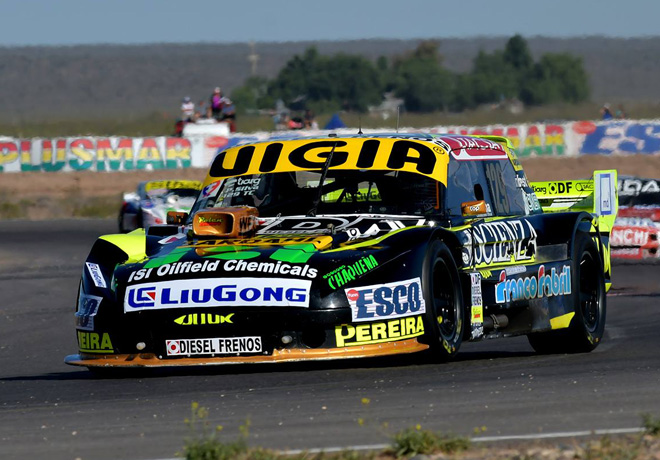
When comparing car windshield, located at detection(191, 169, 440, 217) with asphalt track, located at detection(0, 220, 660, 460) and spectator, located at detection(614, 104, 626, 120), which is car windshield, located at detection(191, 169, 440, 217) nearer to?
asphalt track, located at detection(0, 220, 660, 460)

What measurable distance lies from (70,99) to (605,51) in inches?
1752

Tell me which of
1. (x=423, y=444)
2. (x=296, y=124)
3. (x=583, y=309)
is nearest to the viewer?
(x=423, y=444)

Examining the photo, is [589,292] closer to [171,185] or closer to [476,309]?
[476,309]

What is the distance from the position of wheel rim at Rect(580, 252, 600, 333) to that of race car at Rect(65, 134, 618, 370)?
1cm

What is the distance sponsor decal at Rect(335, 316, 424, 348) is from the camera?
310 inches

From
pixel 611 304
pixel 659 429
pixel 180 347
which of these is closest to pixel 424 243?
pixel 180 347

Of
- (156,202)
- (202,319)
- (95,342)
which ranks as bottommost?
(156,202)

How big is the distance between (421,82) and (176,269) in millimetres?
80574

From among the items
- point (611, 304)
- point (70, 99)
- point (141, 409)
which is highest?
point (141, 409)

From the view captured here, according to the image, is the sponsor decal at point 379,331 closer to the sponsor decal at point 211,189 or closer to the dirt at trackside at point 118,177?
the sponsor decal at point 211,189

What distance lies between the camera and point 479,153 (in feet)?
32.3

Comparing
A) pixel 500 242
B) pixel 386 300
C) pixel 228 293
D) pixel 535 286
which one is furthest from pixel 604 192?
pixel 228 293

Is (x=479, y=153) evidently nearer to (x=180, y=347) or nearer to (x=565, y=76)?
(x=180, y=347)

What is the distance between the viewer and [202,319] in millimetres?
7879
